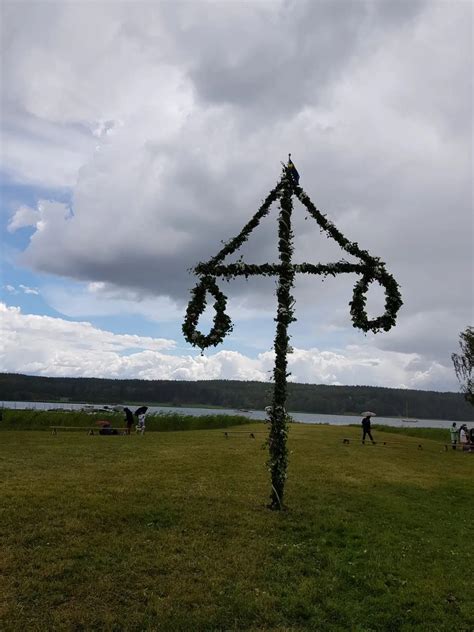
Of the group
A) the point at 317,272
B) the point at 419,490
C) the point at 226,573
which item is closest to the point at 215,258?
the point at 317,272

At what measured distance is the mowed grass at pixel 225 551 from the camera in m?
8.24

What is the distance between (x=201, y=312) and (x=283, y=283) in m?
2.81

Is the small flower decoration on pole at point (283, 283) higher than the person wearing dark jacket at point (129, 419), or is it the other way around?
the small flower decoration on pole at point (283, 283)

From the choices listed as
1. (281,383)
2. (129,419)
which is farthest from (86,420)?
(281,383)

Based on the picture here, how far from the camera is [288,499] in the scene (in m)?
15.7

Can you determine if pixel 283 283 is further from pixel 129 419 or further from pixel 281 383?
pixel 129 419

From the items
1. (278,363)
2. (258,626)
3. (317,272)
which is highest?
(317,272)

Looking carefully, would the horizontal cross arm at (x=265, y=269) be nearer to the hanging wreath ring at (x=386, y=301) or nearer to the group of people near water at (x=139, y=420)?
the hanging wreath ring at (x=386, y=301)

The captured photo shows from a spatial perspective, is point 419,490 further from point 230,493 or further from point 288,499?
point 230,493

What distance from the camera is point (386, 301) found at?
15773mm

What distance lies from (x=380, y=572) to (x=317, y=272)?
8.81m

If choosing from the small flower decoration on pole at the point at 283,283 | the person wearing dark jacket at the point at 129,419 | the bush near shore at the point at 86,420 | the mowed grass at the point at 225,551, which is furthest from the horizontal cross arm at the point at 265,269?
the bush near shore at the point at 86,420

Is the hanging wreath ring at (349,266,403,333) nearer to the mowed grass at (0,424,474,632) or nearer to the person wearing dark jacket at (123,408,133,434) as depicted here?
the mowed grass at (0,424,474,632)

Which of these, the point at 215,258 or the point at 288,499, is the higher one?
the point at 215,258
